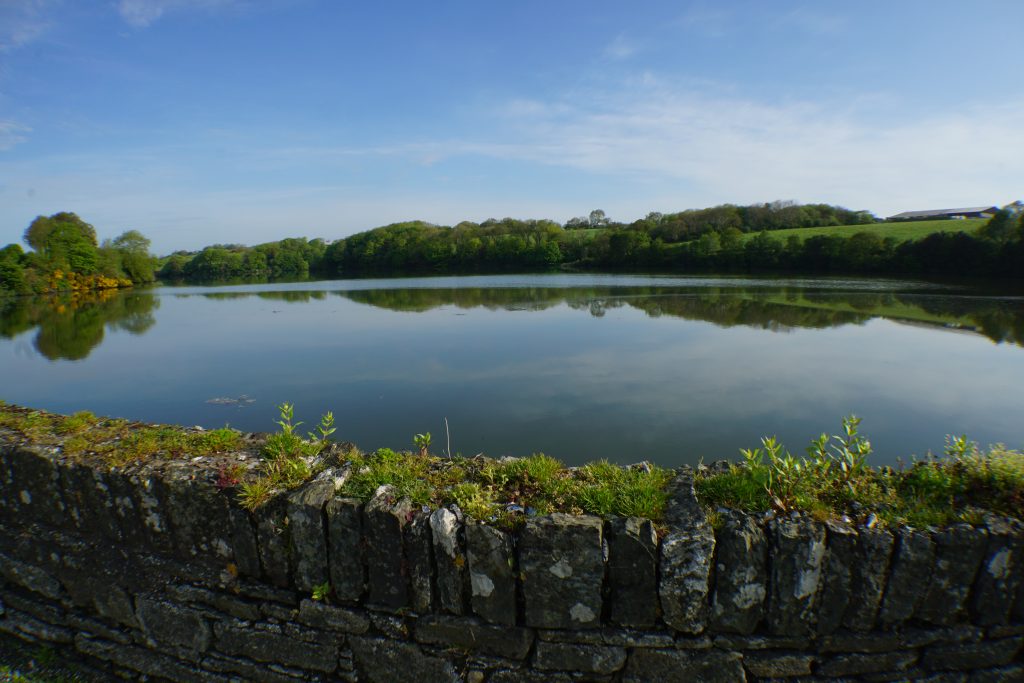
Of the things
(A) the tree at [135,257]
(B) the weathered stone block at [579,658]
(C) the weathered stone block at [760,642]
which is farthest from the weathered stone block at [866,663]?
(A) the tree at [135,257]

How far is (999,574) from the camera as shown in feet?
8.04

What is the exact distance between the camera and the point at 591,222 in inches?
4956

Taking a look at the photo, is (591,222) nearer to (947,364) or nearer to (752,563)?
(947,364)

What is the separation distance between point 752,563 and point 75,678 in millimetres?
4647

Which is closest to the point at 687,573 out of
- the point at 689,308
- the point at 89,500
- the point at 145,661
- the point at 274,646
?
the point at 274,646

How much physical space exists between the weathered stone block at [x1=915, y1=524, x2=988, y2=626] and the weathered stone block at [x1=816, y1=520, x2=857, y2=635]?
40 centimetres

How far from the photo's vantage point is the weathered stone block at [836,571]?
242 cm

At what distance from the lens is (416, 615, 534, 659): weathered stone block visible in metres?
2.68

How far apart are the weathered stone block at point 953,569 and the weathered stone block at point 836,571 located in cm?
40

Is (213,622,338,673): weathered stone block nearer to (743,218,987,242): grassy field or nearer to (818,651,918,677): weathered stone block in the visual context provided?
(818,651,918,677): weathered stone block

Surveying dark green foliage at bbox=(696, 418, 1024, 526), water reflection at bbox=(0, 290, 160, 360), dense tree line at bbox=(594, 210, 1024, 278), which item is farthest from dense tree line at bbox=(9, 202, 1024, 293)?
dark green foliage at bbox=(696, 418, 1024, 526)

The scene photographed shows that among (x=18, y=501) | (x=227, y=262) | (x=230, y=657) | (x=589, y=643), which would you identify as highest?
(x=227, y=262)

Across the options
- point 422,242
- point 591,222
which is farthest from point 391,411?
point 591,222

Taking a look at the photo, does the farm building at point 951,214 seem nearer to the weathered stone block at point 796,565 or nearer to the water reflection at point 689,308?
the water reflection at point 689,308
